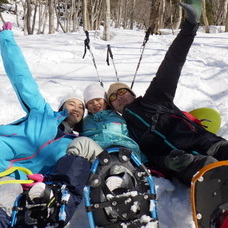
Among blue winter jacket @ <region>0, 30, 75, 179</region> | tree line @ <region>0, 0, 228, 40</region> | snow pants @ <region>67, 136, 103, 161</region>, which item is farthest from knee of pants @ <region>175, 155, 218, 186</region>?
tree line @ <region>0, 0, 228, 40</region>

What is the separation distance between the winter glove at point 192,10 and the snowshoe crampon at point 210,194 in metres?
1.25

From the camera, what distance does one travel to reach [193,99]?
14.1ft

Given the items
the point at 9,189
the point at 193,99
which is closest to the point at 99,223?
the point at 9,189

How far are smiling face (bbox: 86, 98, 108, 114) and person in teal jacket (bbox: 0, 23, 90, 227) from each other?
0.20 m

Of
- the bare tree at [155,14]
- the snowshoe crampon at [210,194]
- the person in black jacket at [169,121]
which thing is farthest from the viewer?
the bare tree at [155,14]

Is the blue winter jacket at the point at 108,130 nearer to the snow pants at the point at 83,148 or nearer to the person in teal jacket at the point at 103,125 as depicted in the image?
the person in teal jacket at the point at 103,125

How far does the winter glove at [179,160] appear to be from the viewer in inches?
76.9

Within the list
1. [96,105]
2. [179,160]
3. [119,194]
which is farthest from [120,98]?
[119,194]

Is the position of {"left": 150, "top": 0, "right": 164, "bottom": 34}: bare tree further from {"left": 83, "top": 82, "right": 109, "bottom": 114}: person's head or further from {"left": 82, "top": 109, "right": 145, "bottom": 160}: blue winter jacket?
{"left": 82, "top": 109, "right": 145, "bottom": 160}: blue winter jacket

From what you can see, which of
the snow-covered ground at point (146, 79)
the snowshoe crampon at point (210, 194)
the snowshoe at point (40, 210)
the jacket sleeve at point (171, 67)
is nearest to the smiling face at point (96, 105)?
the jacket sleeve at point (171, 67)

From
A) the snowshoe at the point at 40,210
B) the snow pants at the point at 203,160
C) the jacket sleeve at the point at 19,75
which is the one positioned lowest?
the snowshoe at the point at 40,210

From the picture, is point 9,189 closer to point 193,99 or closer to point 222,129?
point 222,129

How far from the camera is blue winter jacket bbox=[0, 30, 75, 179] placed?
225cm

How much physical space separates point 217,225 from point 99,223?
644mm
